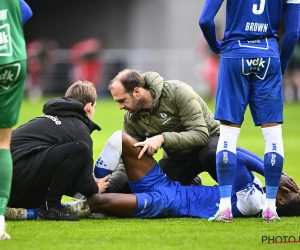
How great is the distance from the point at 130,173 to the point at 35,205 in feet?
2.89

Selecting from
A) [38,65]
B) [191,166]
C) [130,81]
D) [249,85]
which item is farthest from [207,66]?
[249,85]

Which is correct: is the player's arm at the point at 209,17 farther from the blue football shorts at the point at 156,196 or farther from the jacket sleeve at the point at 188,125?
the blue football shorts at the point at 156,196

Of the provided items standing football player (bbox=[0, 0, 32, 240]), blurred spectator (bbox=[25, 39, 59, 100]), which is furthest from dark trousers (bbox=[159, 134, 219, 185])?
blurred spectator (bbox=[25, 39, 59, 100])

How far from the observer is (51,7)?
36031mm

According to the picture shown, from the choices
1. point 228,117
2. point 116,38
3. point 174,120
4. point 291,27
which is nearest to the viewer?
point 228,117

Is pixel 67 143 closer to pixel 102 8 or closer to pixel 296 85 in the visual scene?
pixel 296 85

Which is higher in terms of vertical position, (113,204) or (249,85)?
(249,85)

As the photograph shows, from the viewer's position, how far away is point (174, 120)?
7.53m

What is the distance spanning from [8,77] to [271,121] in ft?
7.49

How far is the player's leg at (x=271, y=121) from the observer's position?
667cm

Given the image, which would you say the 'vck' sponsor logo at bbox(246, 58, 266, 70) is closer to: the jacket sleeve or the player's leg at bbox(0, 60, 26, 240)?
the jacket sleeve

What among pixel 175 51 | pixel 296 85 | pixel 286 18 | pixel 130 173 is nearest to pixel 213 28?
pixel 286 18

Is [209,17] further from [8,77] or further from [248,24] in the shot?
[8,77]

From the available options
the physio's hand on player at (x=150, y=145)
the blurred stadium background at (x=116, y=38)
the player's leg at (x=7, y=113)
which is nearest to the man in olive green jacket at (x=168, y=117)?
the physio's hand on player at (x=150, y=145)
